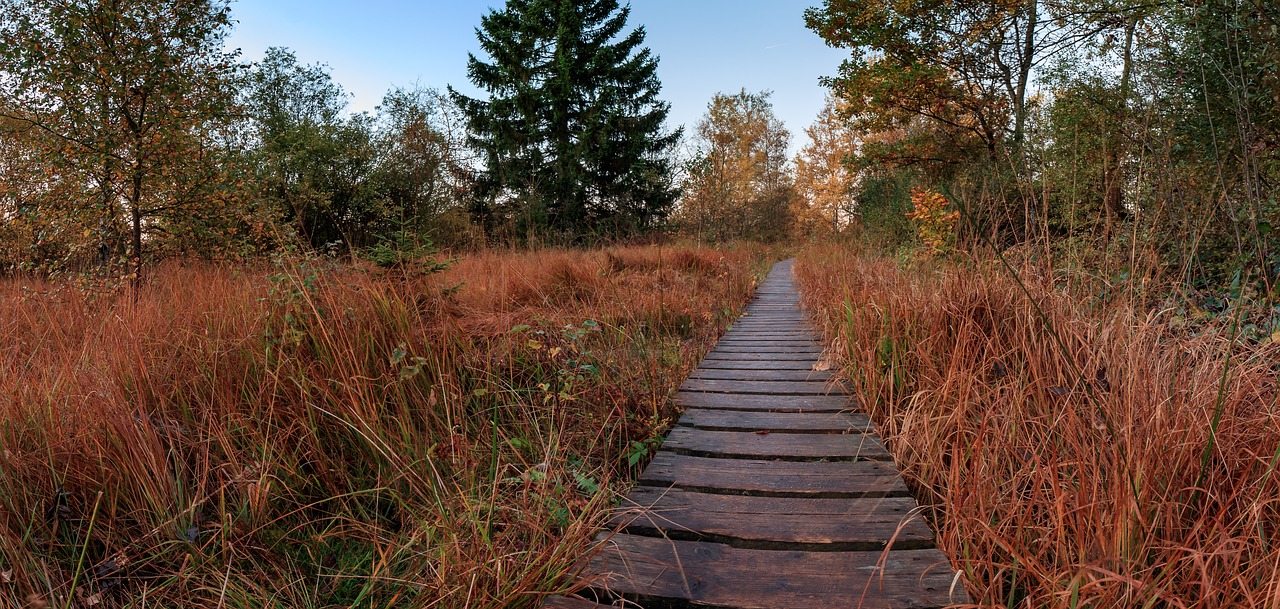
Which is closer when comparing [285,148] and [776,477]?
[776,477]

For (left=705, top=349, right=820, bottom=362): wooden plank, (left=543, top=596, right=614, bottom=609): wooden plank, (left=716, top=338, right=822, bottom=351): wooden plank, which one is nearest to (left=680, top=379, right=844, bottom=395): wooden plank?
(left=705, top=349, right=820, bottom=362): wooden plank

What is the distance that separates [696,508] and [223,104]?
6.87 meters

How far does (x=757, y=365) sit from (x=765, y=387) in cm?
65

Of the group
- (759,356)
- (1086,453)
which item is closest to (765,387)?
(759,356)

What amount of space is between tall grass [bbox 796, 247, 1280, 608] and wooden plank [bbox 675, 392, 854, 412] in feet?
0.93

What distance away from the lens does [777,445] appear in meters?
2.58

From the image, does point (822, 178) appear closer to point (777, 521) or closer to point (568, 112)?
point (568, 112)

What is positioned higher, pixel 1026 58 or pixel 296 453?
pixel 1026 58

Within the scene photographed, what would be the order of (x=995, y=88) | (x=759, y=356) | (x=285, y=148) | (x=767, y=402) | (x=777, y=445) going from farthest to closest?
(x=285, y=148) → (x=995, y=88) → (x=759, y=356) → (x=767, y=402) → (x=777, y=445)

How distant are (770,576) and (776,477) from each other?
Result: 0.70 meters

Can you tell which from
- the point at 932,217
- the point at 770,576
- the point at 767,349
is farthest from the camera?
the point at 932,217

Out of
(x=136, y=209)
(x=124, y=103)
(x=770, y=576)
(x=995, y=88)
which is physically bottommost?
(x=770, y=576)

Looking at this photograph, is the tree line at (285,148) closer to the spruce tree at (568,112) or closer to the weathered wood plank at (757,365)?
the spruce tree at (568,112)

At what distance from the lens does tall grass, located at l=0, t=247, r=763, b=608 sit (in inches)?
61.8
